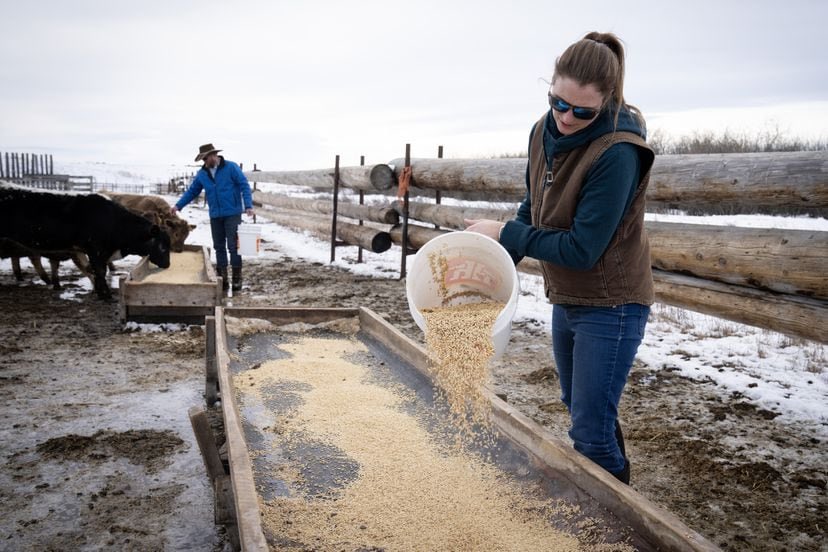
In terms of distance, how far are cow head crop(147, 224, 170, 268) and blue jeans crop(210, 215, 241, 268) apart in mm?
668

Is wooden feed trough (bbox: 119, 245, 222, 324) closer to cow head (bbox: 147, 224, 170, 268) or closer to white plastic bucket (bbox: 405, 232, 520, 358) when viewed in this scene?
cow head (bbox: 147, 224, 170, 268)

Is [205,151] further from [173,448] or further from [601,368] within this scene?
[601,368]

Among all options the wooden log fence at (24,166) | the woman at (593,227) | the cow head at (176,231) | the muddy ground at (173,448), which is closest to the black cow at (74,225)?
the muddy ground at (173,448)

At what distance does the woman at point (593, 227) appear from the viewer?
86.4 inches

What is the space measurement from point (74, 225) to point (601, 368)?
26.6ft

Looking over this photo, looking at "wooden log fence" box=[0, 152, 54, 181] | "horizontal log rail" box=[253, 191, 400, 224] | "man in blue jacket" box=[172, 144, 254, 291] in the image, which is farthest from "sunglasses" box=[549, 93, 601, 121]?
"wooden log fence" box=[0, 152, 54, 181]

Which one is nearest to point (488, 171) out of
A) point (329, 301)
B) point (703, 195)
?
point (329, 301)

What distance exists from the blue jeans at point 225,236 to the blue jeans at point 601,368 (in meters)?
7.49

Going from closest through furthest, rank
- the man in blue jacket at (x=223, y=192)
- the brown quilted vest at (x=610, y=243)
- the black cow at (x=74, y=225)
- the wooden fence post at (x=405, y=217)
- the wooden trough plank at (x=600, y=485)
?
the wooden trough plank at (x=600, y=485), the brown quilted vest at (x=610, y=243), the black cow at (x=74, y=225), the man in blue jacket at (x=223, y=192), the wooden fence post at (x=405, y=217)

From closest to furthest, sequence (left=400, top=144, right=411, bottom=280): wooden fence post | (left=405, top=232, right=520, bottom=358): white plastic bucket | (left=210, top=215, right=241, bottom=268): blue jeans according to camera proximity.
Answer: (left=405, top=232, right=520, bottom=358): white plastic bucket
(left=210, top=215, right=241, bottom=268): blue jeans
(left=400, top=144, right=411, bottom=280): wooden fence post

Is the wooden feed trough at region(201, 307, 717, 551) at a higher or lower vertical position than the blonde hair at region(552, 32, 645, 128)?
lower

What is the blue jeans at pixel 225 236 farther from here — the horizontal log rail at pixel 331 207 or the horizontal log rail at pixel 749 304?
the horizontal log rail at pixel 749 304

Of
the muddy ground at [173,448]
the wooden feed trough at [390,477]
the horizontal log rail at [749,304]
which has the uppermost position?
the horizontal log rail at [749,304]

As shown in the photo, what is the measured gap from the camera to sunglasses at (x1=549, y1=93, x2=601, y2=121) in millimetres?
2232
